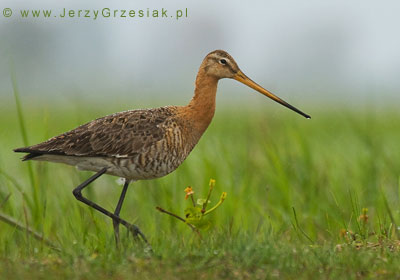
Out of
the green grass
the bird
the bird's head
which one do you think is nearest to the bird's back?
the bird

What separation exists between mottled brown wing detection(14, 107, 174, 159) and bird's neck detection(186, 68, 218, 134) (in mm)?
310

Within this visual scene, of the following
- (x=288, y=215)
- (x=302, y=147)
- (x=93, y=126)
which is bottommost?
(x=288, y=215)

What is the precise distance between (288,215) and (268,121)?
227cm

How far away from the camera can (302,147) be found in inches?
328

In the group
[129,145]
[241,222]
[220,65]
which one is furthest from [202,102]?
[241,222]

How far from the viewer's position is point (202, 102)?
6852mm

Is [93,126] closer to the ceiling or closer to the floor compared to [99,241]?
closer to the ceiling

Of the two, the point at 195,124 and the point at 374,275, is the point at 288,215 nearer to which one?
the point at 195,124

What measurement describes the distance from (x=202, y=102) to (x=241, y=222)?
133 cm

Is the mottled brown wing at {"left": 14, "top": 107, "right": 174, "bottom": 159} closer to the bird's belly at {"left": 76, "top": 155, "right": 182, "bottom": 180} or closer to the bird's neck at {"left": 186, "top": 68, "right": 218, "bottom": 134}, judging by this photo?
the bird's belly at {"left": 76, "top": 155, "right": 182, "bottom": 180}

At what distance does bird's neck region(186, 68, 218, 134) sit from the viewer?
6.82 m

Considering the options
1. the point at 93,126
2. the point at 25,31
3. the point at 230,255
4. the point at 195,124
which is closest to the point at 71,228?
the point at 93,126

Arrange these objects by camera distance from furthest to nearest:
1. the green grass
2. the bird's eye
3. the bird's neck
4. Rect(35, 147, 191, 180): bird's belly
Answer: the bird's eye → the bird's neck → Rect(35, 147, 191, 180): bird's belly → the green grass

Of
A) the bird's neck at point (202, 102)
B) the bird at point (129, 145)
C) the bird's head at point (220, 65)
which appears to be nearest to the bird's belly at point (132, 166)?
the bird at point (129, 145)
